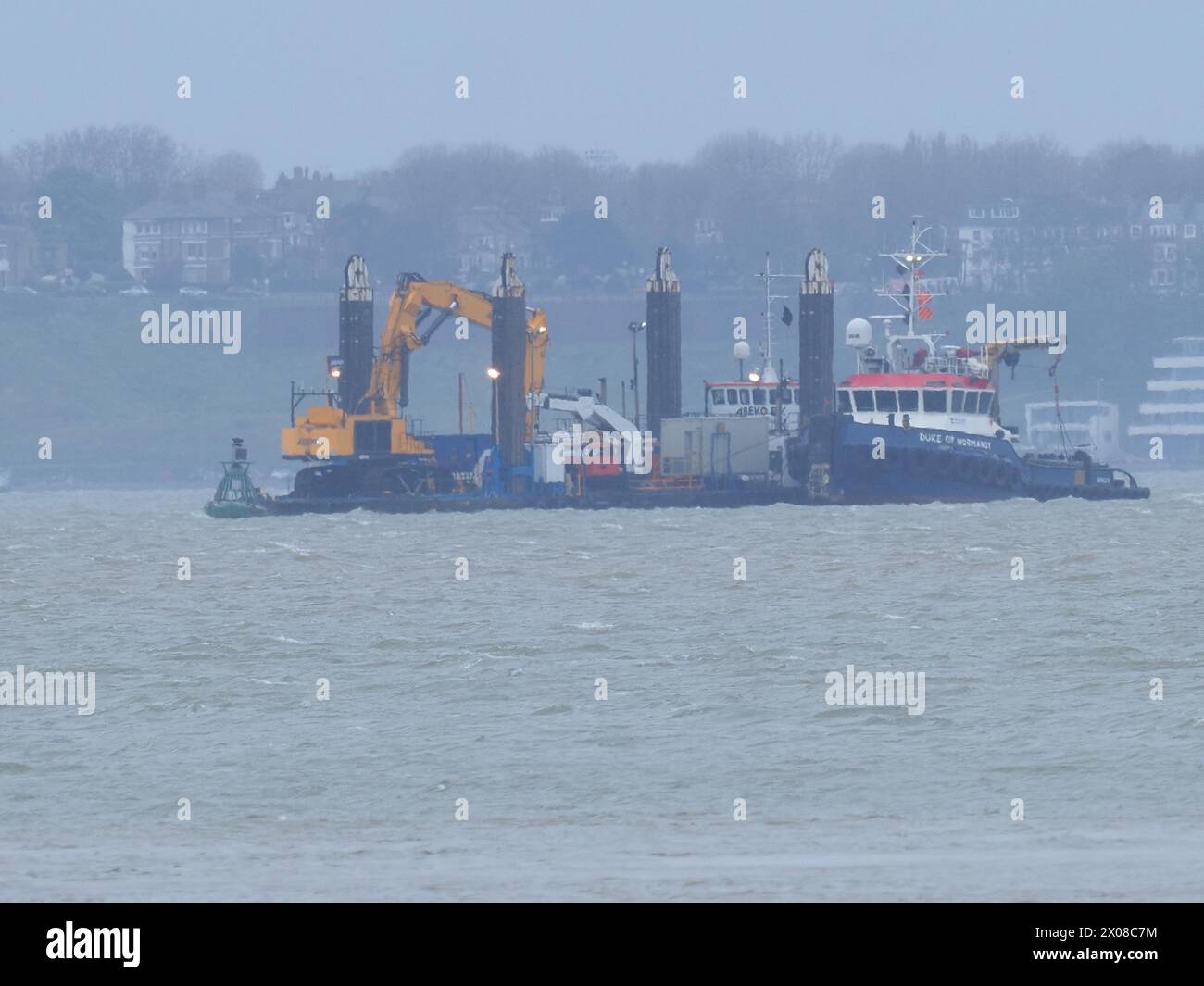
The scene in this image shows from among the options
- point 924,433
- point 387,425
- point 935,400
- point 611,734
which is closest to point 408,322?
point 387,425

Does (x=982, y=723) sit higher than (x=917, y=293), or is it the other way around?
(x=917, y=293)

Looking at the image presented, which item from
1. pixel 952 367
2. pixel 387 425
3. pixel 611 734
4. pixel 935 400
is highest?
pixel 952 367

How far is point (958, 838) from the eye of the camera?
20250mm

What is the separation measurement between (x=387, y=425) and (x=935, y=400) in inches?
826

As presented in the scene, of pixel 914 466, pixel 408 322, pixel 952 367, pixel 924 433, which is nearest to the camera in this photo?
pixel 914 466

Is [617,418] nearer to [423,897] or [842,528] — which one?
[842,528]

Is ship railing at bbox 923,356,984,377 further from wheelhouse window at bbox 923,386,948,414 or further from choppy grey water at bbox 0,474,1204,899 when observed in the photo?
choppy grey water at bbox 0,474,1204,899

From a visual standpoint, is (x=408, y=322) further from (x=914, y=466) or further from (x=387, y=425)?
(x=914, y=466)

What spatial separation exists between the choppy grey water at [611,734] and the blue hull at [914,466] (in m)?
33.0

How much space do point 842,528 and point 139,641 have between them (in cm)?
3915

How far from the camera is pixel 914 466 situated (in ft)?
307

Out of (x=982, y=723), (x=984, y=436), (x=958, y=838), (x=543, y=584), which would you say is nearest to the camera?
(x=958, y=838)

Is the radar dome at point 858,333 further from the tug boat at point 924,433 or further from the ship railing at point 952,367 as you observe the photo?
the ship railing at point 952,367
